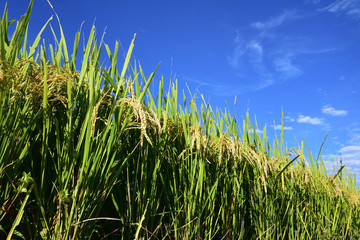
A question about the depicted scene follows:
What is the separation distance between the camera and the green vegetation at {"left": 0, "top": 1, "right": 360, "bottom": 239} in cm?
154

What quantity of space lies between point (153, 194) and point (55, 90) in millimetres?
883

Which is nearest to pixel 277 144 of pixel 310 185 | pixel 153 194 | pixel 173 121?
pixel 310 185

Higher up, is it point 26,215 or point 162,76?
point 162,76

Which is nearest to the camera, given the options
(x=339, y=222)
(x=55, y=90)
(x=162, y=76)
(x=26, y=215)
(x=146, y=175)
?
(x=26, y=215)

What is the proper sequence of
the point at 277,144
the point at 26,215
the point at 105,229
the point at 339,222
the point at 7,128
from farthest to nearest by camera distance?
the point at 339,222
the point at 277,144
the point at 105,229
the point at 26,215
the point at 7,128

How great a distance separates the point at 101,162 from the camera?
68.6 inches

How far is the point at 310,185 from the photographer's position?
377 centimetres

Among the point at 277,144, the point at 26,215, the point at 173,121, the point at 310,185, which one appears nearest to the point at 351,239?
the point at 310,185

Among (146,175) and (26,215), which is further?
(146,175)

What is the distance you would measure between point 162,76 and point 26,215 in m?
1.38

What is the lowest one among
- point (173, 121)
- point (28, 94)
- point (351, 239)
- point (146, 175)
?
point (351, 239)

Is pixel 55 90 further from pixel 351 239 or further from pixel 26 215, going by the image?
pixel 351 239

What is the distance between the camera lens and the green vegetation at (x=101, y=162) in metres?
1.54

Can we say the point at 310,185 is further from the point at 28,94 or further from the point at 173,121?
the point at 28,94
